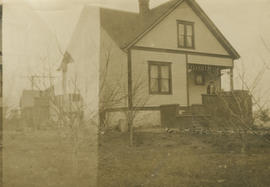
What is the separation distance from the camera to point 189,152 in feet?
25.3

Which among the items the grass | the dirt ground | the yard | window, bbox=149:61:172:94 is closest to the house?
window, bbox=149:61:172:94

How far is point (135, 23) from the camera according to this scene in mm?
14602

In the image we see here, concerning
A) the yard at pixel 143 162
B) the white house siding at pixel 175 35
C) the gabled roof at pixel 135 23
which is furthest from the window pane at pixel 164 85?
the yard at pixel 143 162

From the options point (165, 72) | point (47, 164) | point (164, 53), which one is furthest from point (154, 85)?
point (47, 164)

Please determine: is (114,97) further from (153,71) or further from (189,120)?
(153,71)

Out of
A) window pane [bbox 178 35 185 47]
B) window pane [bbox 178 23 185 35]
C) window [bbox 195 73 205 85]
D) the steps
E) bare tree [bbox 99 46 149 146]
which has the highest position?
window pane [bbox 178 23 185 35]

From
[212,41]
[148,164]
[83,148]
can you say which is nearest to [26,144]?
[83,148]

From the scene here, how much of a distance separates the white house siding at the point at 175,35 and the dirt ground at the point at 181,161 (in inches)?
215

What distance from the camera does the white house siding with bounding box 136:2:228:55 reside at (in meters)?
13.9

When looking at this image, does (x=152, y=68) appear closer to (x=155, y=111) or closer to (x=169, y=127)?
(x=155, y=111)

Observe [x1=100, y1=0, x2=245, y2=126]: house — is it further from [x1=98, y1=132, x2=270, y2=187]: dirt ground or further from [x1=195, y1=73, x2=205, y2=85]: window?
[x1=98, y1=132, x2=270, y2=187]: dirt ground

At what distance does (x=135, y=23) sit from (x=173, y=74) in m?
3.02

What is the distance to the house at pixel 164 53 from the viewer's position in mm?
13297

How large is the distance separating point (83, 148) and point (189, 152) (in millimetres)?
2776
